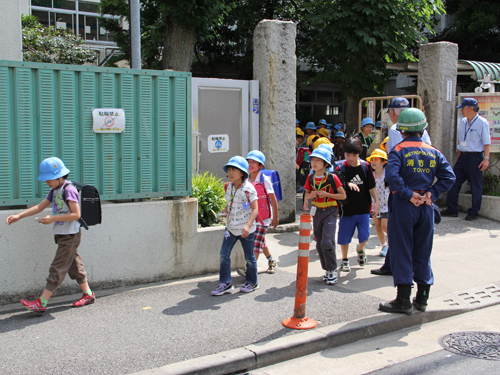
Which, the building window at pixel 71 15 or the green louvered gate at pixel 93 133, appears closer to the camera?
the green louvered gate at pixel 93 133

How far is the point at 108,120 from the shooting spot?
18.7ft

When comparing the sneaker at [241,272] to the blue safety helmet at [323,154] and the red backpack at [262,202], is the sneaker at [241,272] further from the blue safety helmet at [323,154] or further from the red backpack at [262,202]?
the blue safety helmet at [323,154]

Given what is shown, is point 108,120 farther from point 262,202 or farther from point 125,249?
point 262,202

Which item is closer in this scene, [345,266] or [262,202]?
[262,202]

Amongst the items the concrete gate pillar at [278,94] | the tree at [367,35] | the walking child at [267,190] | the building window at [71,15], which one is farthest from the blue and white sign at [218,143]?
the building window at [71,15]

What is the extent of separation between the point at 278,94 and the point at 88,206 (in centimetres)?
430

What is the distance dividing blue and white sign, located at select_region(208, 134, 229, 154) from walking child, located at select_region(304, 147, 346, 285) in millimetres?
2550

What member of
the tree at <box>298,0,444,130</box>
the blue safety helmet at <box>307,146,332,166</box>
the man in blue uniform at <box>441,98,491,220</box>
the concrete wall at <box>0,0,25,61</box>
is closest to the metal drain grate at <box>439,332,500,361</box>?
the blue safety helmet at <box>307,146,332,166</box>

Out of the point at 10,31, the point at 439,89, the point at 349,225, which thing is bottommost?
the point at 349,225

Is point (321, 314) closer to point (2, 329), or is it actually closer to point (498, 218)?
point (2, 329)

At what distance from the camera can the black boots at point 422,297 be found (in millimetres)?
5125

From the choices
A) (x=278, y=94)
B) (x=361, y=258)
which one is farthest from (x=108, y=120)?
(x=361, y=258)

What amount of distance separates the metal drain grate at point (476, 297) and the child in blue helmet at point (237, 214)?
2.23 m

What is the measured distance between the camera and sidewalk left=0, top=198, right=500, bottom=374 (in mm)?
3977
